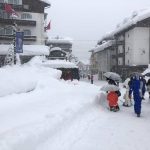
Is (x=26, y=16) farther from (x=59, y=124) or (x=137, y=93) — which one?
(x=59, y=124)

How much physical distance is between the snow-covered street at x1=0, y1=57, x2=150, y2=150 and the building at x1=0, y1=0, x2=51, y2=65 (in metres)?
37.4

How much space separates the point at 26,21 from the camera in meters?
52.3

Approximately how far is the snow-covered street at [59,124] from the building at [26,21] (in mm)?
37378

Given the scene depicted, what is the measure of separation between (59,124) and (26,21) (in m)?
44.4

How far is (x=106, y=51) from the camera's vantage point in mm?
74375

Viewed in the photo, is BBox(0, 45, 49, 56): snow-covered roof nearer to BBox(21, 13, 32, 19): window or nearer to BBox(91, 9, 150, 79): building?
BBox(21, 13, 32, 19): window

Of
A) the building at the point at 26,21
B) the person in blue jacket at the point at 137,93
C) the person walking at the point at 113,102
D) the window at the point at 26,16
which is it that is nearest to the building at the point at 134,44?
the building at the point at 26,21

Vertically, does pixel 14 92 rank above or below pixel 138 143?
above

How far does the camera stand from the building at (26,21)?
50594 millimetres

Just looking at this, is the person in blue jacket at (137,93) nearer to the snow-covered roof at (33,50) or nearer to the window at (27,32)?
the snow-covered roof at (33,50)

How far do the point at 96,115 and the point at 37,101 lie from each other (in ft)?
7.80

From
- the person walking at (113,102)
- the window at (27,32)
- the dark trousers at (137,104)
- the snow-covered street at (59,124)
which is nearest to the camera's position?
the snow-covered street at (59,124)

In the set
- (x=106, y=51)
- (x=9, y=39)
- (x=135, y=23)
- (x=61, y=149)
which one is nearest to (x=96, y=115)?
(x=61, y=149)

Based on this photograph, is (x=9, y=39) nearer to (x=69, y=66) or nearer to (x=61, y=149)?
(x=69, y=66)
